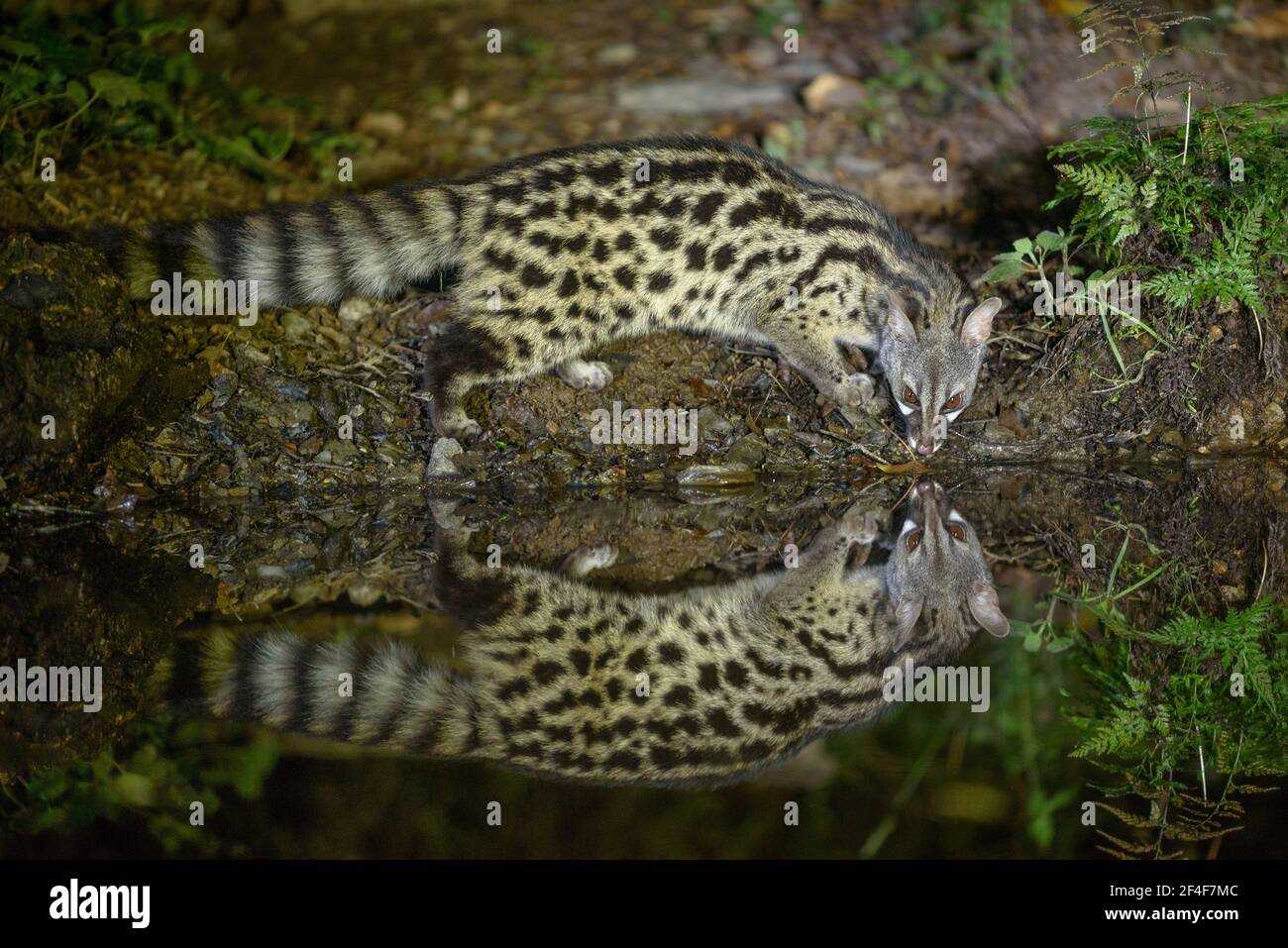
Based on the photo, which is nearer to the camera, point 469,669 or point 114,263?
point 469,669

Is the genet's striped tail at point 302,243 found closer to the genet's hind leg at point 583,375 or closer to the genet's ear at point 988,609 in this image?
the genet's hind leg at point 583,375

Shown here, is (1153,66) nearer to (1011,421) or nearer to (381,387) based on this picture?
(1011,421)

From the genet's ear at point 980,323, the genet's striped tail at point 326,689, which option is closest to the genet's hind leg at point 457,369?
the genet's striped tail at point 326,689

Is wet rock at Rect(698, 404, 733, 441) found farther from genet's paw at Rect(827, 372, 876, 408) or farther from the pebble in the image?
the pebble

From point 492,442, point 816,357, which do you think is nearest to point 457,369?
point 492,442

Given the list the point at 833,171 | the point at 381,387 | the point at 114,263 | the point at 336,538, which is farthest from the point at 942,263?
the point at 114,263

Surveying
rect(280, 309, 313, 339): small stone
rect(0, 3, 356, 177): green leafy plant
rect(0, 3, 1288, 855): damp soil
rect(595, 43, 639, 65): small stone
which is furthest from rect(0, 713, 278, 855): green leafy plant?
rect(595, 43, 639, 65): small stone
